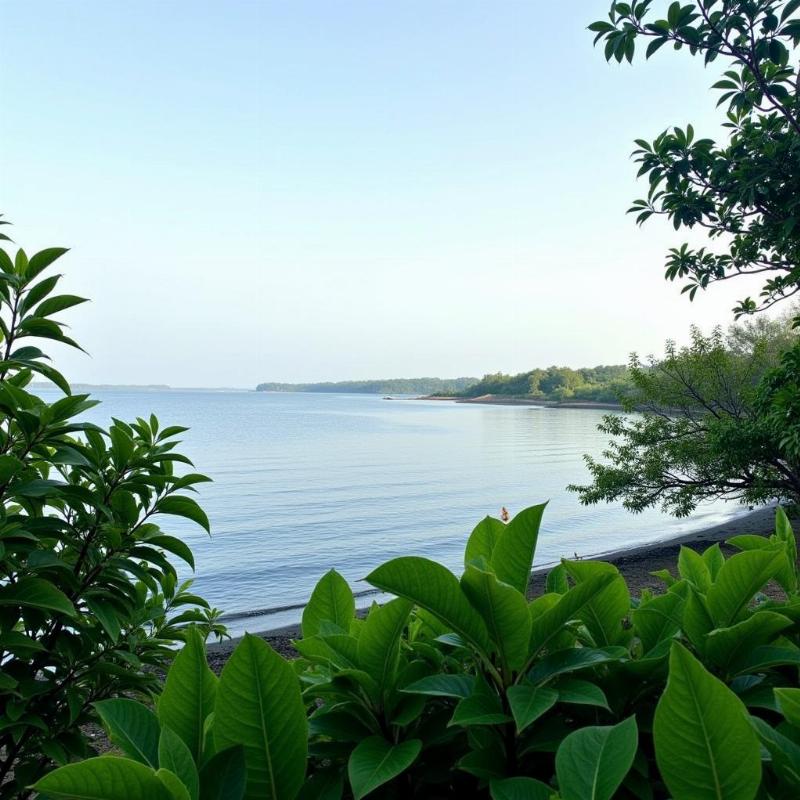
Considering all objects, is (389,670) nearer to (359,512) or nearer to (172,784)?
(172,784)

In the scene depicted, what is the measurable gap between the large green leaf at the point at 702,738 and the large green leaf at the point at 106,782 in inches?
19.1

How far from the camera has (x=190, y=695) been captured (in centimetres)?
80

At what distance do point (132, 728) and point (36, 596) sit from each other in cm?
109

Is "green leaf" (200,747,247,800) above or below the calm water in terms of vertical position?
above

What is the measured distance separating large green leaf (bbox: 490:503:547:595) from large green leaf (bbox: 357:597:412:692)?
19 centimetres

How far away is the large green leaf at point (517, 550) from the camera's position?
97 centimetres

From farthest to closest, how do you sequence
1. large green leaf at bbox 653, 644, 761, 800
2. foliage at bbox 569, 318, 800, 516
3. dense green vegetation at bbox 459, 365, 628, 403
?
1. dense green vegetation at bbox 459, 365, 628, 403
2. foliage at bbox 569, 318, 800, 516
3. large green leaf at bbox 653, 644, 761, 800

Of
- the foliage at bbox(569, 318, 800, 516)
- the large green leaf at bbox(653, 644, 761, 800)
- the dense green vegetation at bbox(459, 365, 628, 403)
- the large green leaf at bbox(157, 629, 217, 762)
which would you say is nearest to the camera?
the large green leaf at bbox(653, 644, 761, 800)

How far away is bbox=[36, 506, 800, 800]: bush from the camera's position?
60 cm

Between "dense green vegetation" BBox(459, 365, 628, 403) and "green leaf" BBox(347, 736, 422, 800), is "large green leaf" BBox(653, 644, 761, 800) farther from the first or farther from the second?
"dense green vegetation" BBox(459, 365, 628, 403)

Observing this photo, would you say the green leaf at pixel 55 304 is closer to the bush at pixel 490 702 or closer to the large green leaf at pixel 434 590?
the bush at pixel 490 702

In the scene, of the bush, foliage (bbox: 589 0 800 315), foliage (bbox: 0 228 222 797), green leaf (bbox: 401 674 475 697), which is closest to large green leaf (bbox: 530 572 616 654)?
the bush

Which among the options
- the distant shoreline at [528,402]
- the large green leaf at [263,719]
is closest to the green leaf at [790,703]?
the large green leaf at [263,719]

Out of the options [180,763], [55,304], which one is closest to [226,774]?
[180,763]
